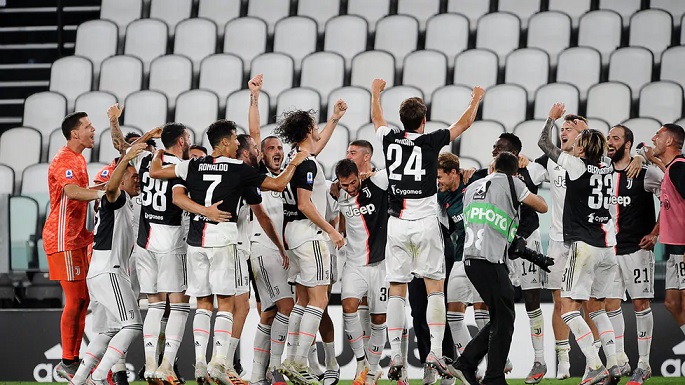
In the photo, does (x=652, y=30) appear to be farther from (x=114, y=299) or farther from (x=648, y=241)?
(x=114, y=299)

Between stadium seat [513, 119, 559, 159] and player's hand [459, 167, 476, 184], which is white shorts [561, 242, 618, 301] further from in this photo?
stadium seat [513, 119, 559, 159]

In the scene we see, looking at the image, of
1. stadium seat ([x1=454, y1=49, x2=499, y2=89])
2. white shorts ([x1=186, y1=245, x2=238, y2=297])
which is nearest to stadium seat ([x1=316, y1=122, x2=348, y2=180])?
stadium seat ([x1=454, y1=49, x2=499, y2=89])

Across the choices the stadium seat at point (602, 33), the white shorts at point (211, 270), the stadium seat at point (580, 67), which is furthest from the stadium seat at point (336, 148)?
the white shorts at point (211, 270)

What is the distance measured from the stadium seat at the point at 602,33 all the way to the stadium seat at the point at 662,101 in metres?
1.11

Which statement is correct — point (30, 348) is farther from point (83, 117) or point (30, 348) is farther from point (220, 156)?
point (220, 156)

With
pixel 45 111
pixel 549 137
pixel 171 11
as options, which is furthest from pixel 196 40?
pixel 549 137

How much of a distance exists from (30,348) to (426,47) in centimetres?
776

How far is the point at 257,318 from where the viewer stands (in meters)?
10.6

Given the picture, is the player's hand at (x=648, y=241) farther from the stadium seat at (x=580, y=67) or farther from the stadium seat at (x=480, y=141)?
the stadium seat at (x=580, y=67)

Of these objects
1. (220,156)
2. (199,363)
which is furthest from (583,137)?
(199,363)

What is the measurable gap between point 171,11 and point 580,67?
274 inches

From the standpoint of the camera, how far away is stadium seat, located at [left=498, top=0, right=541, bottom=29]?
15.1 meters

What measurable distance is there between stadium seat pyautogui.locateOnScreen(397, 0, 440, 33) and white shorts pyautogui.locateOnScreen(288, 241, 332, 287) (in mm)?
8070

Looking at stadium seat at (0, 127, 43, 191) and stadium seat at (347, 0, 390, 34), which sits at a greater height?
stadium seat at (347, 0, 390, 34)
